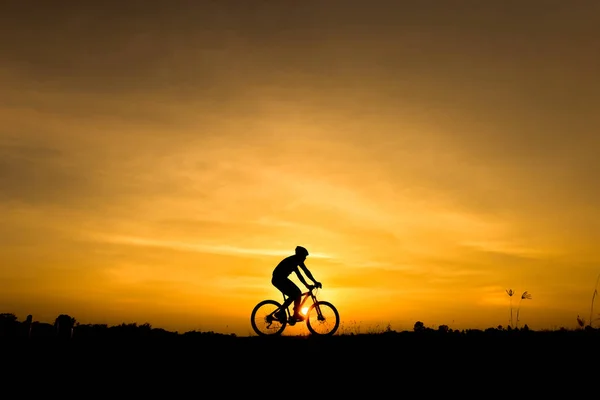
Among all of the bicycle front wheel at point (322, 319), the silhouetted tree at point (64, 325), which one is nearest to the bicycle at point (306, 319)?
the bicycle front wheel at point (322, 319)

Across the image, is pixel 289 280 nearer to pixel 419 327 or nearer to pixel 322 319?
pixel 322 319

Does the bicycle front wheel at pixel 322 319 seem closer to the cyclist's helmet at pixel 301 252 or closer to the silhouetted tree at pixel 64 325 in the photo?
the cyclist's helmet at pixel 301 252

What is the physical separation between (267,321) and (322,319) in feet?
6.35

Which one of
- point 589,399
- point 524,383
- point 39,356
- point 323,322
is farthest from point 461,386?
point 39,356

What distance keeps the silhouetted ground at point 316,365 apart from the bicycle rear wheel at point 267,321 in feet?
6.78

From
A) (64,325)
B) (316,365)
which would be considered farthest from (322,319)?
(64,325)

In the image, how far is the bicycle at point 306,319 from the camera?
68.1 ft

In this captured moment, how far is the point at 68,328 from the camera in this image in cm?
1852

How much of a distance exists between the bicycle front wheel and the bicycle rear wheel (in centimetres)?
94

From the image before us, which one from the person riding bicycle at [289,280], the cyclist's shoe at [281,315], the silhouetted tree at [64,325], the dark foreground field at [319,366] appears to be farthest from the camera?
the cyclist's shoe at [281,315]

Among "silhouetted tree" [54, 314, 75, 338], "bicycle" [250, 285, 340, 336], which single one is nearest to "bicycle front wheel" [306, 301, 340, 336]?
"bicycle" [250, 285, 340, 336]

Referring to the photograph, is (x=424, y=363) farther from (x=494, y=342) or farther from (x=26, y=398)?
(x=26, y=398)

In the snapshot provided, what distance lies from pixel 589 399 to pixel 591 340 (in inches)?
222

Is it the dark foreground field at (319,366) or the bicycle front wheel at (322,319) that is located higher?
the bicycle front wheel at (322,319)
